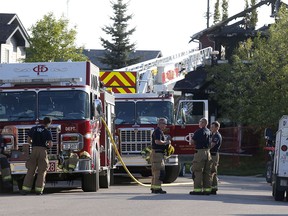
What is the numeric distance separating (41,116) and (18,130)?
60cm

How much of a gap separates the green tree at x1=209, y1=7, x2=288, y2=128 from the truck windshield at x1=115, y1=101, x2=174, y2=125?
1420cm

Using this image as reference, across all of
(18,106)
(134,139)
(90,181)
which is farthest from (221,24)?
(18,106)

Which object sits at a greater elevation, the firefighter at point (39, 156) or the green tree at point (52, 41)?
the green tree at point (52, 41)

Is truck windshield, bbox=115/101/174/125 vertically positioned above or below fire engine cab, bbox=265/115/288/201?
above

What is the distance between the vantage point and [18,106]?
20531 millimetres

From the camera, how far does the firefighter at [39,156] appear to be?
19672mm

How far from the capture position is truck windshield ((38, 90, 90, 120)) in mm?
20375

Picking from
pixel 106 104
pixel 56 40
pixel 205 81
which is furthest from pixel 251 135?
pixel 106 104

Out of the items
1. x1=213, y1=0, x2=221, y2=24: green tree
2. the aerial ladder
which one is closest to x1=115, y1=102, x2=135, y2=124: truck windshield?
the aerial ladder

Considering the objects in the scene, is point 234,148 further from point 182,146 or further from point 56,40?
point 182,146

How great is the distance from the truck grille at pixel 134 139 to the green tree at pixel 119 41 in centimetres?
4873

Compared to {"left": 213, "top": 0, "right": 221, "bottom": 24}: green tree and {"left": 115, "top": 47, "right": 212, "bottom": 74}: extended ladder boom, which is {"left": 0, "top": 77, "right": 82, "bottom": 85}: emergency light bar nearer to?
{"left": 115, "top": 47, "right": 212, "bottom": 74}: extended ladder boom

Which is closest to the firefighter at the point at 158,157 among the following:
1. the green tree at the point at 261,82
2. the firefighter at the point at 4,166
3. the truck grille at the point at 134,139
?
the firefighter at the point at 4,166

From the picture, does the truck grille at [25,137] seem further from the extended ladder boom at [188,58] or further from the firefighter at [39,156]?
the extended ladder boom at [188,58]
